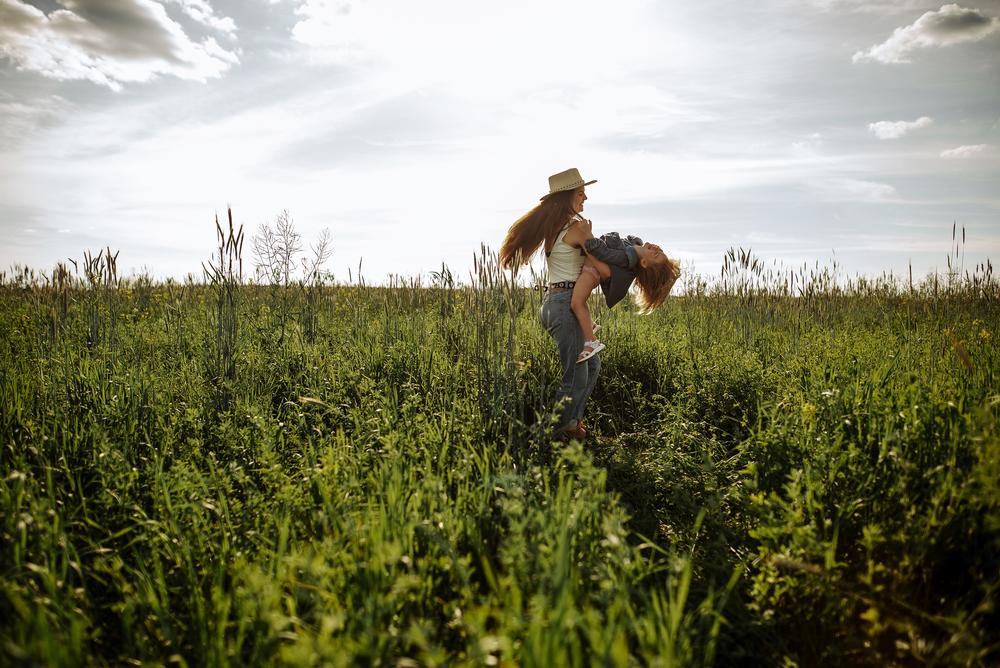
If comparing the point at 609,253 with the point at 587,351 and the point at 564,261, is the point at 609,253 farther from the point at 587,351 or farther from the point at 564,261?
the point at 587,351

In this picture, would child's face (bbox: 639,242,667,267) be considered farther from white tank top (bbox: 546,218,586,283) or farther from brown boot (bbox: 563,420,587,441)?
brown boot (bbox: 563,420,587,441)

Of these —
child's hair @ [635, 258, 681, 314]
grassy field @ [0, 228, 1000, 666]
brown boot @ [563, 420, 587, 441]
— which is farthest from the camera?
child's hair @ [635, 258, 681, 314]

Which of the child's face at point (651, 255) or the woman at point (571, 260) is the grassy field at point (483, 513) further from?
the child's face at point (651, 255)

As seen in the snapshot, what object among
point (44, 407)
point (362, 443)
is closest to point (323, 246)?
point (44, 407)

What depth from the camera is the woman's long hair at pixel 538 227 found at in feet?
12.4

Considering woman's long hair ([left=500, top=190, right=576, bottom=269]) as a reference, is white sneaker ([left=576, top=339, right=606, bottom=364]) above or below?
below

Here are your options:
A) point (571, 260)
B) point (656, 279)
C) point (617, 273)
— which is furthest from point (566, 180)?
point (656, 279)

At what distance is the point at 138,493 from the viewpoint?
2.42 metres

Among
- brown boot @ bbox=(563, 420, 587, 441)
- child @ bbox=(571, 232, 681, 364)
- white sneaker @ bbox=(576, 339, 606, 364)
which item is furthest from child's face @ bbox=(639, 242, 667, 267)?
brown boot @ bbox=(563, 420, 587, 441)

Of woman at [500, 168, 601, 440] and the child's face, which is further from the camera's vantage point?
the child's face

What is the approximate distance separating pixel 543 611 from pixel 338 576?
688mm

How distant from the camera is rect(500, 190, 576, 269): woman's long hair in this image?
3.77m

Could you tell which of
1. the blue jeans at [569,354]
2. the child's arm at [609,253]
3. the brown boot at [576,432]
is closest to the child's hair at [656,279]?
the child's arm at [609,253]

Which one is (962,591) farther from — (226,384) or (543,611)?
(226,384)
